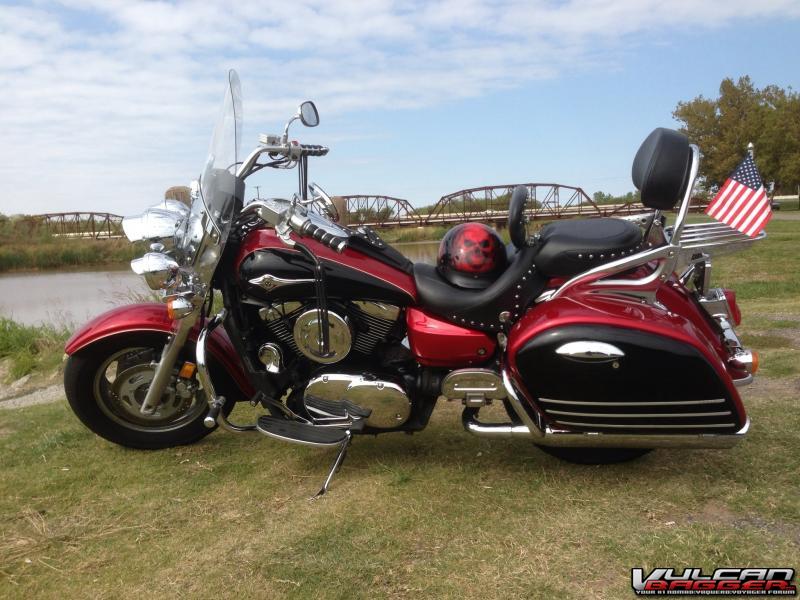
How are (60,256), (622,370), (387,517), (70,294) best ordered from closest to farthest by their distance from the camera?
1. (622,370)
2. (387,517)
3. (70,294)
4. (60,256)

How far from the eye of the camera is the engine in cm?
277

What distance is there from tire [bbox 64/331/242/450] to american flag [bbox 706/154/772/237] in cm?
245

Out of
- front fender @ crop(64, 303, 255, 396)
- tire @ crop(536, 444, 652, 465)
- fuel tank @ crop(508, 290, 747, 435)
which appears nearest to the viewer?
fuel tank @ crop(508, 290, 747, 435)

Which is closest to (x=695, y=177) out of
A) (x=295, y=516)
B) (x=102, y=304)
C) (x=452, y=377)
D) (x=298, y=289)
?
(x=452, y=377)

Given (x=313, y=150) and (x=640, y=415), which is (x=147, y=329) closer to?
Answer: (x=313, y=150)

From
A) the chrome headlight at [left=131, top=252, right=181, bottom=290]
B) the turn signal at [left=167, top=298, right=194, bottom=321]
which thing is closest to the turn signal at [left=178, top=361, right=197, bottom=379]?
the turn signal at [left=167, top=298, right=194, bottom=321]

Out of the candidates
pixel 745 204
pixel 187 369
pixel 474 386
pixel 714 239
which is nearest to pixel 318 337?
pixel 474 386

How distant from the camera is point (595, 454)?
2.95 m

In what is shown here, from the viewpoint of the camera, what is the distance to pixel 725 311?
2.87 meters

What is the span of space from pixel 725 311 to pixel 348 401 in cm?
176

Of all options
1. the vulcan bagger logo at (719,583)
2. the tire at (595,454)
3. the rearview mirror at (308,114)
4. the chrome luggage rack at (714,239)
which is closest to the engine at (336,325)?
the tire at (595,454)

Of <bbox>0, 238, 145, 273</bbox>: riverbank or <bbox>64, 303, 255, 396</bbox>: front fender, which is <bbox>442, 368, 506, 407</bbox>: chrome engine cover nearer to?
<bbox>64, 303, 255, 396</bbox>: front fender

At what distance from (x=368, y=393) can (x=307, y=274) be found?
1.94 ft

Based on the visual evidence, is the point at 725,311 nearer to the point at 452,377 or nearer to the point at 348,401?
the point at 452,377
